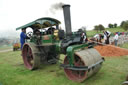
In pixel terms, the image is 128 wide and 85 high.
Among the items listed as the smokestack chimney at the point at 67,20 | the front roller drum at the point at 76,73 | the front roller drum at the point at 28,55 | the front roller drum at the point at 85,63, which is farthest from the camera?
the front roller drum at the point at 28,55

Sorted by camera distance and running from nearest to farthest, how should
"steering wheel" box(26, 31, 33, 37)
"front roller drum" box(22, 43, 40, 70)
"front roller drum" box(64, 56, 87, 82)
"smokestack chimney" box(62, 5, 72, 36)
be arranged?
"front roller drum" box(64, 56, 87, 82), "smokestack chimney" box(62, 5, 72, 36), "front roller drum" box(22, 43, 40, 70), "steering wheel" box(26, 31, 33, 37)

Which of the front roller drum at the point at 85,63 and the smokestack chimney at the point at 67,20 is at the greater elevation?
the smokestack chimney at the point at 67,20

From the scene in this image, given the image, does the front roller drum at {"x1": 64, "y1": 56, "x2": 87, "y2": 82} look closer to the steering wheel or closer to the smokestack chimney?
the smokestack chimney

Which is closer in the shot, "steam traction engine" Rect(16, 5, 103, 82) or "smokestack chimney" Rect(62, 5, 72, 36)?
"steam traction engine" Rect(16, 5, 103, 82)

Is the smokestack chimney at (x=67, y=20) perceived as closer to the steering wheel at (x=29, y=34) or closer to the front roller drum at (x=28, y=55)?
the front roller drum at (x=28, y=55)

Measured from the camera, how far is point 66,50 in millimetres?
3783

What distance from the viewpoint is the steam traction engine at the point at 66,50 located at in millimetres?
3251

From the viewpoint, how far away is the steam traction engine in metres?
3.25

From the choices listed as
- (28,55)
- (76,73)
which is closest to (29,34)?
(28,55)

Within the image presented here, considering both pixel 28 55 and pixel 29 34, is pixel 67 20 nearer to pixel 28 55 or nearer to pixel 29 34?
pixel 29 34

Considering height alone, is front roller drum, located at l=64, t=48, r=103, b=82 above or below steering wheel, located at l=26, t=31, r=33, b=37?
below

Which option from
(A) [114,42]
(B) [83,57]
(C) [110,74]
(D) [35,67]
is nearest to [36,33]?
(D) [35,67]

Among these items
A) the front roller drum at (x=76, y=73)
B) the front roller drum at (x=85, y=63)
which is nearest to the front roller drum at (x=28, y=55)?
the front roller drum at (x=76, y=73)

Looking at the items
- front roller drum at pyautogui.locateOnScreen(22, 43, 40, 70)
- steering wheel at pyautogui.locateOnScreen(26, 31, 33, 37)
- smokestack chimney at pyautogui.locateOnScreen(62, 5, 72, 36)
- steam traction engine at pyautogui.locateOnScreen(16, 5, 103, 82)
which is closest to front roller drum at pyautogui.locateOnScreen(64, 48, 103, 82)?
steam traction engine at pyautogui.locateOnScreen(16, 5, 103, 82)
